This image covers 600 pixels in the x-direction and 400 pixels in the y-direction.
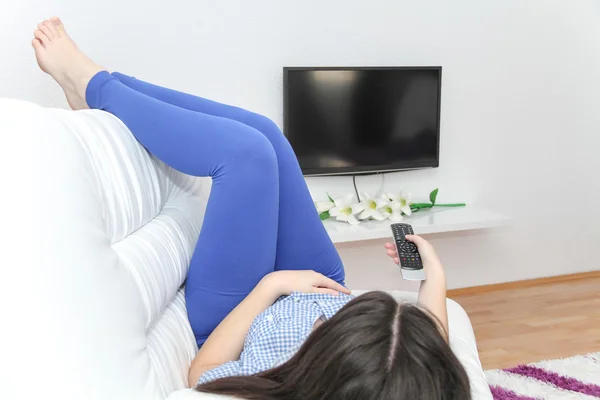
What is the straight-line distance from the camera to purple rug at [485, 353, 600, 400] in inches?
81.3

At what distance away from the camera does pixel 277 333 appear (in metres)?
1.02

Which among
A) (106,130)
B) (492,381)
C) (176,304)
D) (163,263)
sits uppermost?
(106,130)

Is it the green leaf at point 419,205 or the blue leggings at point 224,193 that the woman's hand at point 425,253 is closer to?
the blue leggings at point 224,193

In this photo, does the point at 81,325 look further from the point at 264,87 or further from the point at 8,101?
the point at 264,87

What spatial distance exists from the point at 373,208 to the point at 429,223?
24 cm

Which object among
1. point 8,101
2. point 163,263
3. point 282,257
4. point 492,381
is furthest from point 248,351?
point 492,381

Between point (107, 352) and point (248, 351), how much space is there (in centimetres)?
29

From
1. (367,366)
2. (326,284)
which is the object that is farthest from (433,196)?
(367,366)

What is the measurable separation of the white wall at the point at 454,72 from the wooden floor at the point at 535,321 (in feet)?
0.46

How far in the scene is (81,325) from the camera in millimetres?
749

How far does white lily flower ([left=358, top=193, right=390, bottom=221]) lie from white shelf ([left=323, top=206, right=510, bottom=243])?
0.03 m

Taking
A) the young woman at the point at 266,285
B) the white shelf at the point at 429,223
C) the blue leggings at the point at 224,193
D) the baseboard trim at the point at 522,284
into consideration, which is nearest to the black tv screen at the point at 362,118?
the white shelf at the point at 429,223

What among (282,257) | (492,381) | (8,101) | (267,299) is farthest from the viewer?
(492,381)

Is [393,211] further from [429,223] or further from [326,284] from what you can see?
[326,284]
